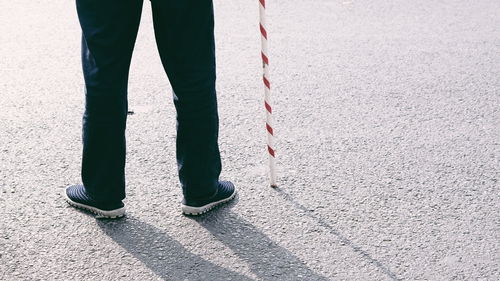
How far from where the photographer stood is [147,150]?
470 cm

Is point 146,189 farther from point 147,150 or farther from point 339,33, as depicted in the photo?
point 339,33

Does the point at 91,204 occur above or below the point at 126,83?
below

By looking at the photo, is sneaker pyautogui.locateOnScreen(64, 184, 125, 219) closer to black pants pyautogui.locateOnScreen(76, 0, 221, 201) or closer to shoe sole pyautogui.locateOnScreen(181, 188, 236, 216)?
black pants pyautogui.locateOnScreen(76, 0, 221, 201)

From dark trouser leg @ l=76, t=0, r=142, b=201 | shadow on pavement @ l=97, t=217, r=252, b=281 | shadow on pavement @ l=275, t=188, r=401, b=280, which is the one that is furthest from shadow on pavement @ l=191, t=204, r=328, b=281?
dark trouser leg @ l=76, t=0, r=142, b=201

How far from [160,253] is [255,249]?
0.42m

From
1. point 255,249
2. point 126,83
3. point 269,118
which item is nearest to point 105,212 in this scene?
point 126,83

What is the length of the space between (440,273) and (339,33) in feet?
11.5

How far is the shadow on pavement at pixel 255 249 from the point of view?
3471 mm

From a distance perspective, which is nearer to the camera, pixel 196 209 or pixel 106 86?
pixel 106 86

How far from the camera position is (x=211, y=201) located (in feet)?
13.1

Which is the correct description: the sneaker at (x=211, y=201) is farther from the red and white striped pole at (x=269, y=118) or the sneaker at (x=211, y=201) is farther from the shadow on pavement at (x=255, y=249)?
the red and white striped pole at (x=269, y=118)

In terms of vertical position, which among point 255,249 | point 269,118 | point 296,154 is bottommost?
point 296,154

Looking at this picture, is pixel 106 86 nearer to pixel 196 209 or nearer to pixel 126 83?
pixel 126 83

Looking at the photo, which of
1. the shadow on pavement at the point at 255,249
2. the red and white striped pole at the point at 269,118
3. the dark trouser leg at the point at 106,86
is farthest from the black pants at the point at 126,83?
the red and white striped pole at the point at 269,118
